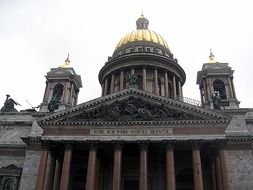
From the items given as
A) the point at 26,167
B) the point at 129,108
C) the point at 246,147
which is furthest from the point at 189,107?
the point at 26,167

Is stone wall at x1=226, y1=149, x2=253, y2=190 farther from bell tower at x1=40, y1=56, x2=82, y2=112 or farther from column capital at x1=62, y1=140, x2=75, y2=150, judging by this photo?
bell tower at x1=40, y1=56, x2=82, y2=112

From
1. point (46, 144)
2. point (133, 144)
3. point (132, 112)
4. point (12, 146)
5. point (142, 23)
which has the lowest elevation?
point (46, 144)

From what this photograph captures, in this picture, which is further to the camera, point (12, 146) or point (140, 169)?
point (12, 146)

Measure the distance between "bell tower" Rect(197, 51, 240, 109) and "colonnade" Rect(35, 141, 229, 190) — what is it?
9.72 meters

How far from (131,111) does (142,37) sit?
20.7 metres

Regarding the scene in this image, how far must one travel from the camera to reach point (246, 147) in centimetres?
2952

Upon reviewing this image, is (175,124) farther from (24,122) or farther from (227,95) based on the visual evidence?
(24,122)

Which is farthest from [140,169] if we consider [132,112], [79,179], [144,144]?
[79,179]

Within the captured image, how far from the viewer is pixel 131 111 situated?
27.1m

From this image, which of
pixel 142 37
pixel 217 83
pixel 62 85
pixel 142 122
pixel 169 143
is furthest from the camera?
pixel 142 37

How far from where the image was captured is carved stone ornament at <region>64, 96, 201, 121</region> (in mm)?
26656

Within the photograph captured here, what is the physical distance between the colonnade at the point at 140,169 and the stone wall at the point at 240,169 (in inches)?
95.1

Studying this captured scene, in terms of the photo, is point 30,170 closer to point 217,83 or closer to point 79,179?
point 79,179

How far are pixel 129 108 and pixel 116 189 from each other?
6.49 meters
